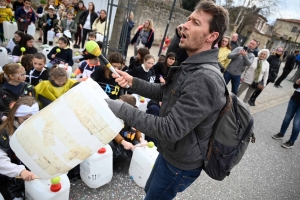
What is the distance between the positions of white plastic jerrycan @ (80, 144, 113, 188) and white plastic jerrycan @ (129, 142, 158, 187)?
0.98ft

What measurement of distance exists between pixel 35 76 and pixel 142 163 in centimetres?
223

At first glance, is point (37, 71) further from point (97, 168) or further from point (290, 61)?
point (290, 61)

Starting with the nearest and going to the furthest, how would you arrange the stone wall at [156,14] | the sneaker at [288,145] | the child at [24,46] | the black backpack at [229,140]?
the black backpack at [229,140] < the child at [24,46] < the sneaker at [288,145] < the stone wall at [156,14]

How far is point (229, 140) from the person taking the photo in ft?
4.62

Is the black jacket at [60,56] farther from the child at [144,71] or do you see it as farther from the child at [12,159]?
the child at [12,159]

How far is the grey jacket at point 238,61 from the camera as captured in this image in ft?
16.8

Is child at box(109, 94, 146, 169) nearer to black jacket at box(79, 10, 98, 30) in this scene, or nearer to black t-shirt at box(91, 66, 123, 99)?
black t-shirt at box(91, 66, 123, 99)

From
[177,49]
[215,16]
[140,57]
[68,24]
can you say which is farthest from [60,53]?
[215,16]

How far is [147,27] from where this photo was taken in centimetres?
695

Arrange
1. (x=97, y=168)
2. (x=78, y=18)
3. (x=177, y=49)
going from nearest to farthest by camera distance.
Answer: (x=97, y=168) → (x=177, y=49) → (x=78, y=18)

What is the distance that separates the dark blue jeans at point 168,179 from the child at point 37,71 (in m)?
2.61

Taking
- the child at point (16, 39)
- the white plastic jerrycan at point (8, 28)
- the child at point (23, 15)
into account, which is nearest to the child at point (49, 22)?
the child at point (23, 15)

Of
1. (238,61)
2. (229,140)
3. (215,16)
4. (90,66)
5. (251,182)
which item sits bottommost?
(251,182)

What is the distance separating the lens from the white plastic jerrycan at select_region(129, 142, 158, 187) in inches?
91.0
